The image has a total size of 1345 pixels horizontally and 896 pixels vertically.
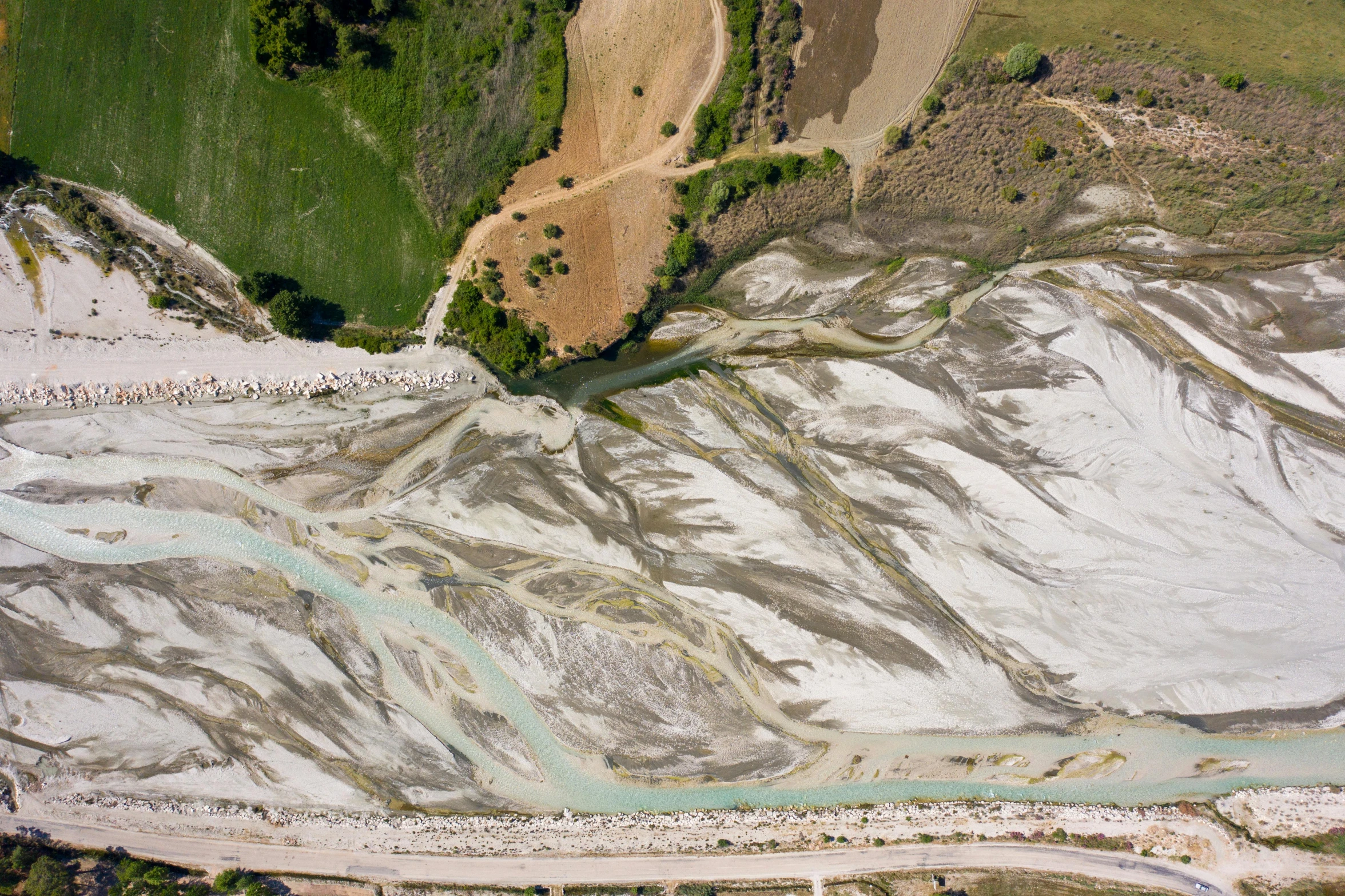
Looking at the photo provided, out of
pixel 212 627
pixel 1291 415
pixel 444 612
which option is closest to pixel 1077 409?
pixel 1291 415

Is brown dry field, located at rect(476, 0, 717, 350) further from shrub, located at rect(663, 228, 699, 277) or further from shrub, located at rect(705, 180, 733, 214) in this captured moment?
shrub, located at rect(705, 180, 733, 214)

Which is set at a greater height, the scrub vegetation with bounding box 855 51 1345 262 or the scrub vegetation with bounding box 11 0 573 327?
the scrub vegetation with bounding box 855 51 1345 262

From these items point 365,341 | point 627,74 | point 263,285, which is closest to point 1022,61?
point 627,74

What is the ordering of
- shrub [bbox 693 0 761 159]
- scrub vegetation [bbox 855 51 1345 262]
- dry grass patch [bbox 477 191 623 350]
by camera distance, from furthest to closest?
dry grass patch [bbox 477 191 623 350] → shrub [bbox 693 0 761 159] → scrub vegetation [bbox 855 51 1345 262]

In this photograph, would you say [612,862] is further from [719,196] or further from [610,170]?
[610,170]

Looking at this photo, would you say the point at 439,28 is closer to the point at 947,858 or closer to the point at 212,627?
the point at 212,627

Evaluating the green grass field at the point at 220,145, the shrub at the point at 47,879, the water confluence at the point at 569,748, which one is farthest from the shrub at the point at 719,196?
the shrub at the point at 47,879

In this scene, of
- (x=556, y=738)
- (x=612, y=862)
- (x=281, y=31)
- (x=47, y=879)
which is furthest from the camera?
(x=556, y=738)

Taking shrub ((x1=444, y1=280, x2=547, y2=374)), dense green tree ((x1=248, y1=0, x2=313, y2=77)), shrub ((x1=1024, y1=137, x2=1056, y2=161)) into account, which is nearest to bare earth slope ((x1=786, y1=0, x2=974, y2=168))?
shrub ((x1=1024, y1=137, x2=1056, y2=161))
